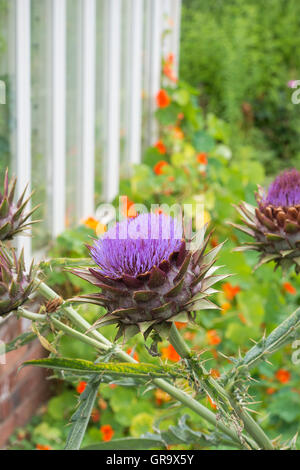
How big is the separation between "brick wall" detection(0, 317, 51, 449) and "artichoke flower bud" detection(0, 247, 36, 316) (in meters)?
1.03

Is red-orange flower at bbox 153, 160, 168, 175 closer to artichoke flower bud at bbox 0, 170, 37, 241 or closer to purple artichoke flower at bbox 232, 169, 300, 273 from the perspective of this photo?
purple artichoke flower at bbox 232, 169, 300, 273

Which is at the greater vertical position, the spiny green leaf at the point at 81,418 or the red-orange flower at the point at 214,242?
the red-orange flower at the point at 214,242

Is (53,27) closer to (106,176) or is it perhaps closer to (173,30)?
(106,176)

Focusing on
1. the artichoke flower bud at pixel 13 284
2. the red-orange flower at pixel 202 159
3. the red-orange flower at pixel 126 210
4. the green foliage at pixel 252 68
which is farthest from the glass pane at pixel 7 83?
the green foliage at pixel 252 68

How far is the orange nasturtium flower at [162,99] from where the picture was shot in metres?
3.53

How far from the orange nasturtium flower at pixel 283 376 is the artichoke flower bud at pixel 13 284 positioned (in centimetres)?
133

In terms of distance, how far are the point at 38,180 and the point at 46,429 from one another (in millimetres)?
775

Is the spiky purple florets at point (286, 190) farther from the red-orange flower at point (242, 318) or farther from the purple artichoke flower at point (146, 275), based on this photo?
the red-orange flower at point (242, 318)

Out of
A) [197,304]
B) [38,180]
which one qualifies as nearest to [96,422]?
[38,180]

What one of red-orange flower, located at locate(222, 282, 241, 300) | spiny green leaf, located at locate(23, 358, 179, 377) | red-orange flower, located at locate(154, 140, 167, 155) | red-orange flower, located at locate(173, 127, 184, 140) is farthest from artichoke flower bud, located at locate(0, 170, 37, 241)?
red-orange flower, located at locate(173, 127, 184, 140)

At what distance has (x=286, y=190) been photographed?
89 cm

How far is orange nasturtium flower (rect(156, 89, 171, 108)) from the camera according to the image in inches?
139

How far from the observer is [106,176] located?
2762 millimetres

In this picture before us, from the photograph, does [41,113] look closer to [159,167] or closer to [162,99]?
[159,167]
